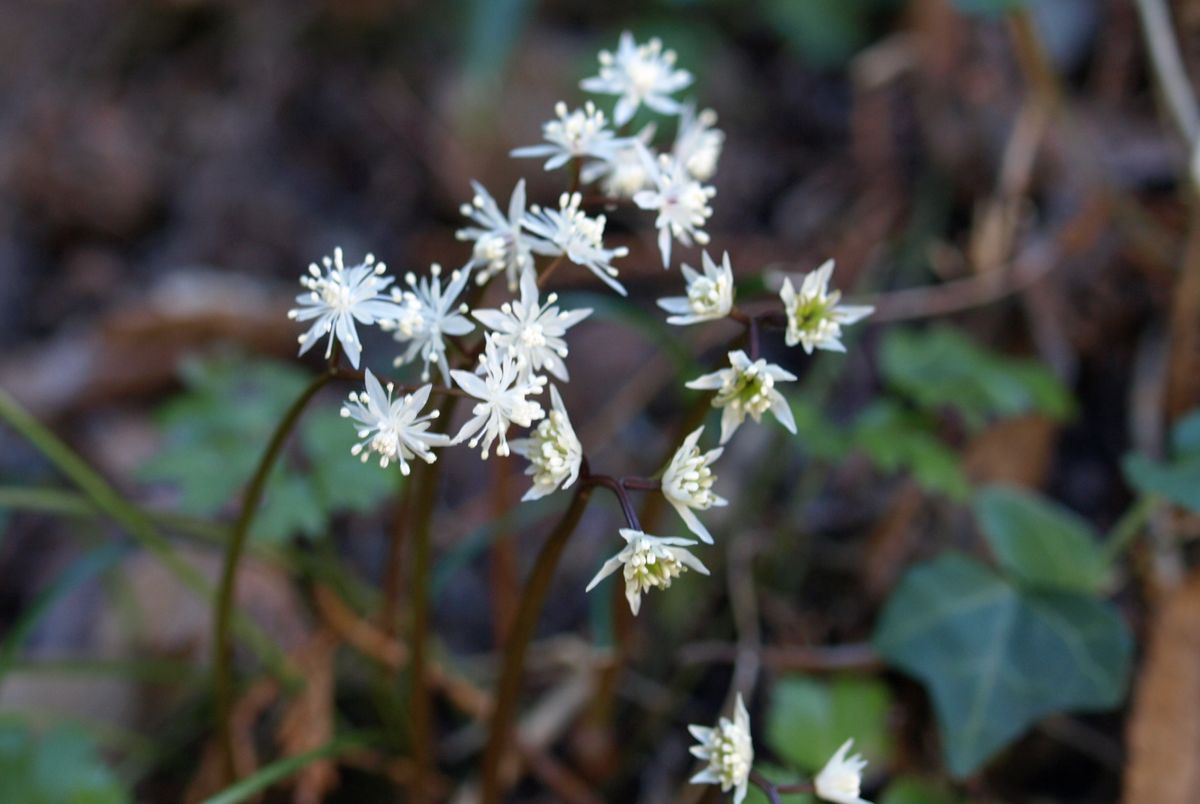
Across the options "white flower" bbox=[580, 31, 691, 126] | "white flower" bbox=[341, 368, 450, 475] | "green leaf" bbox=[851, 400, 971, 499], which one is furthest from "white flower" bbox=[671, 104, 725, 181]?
"green leaf" bbox=[851, 400, 971, 499]

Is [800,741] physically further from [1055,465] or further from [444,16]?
[444,16]

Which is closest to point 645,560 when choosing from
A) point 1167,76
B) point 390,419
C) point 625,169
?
point 390,419

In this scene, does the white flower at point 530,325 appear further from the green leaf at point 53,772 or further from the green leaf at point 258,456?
the green leaf at point 53,772

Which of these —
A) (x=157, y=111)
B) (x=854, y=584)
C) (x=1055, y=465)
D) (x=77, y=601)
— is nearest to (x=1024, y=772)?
(x=854, y=584)

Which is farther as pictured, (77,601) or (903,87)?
(903,87)

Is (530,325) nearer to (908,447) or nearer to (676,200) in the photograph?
(676,200)

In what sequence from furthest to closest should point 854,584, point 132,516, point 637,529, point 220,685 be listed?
point 854,584 < point 132,516 < point 220,685 < point 637,529

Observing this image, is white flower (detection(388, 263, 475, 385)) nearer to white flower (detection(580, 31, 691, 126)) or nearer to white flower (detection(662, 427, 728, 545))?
white flower (detection(662, 427, 728, 545))
